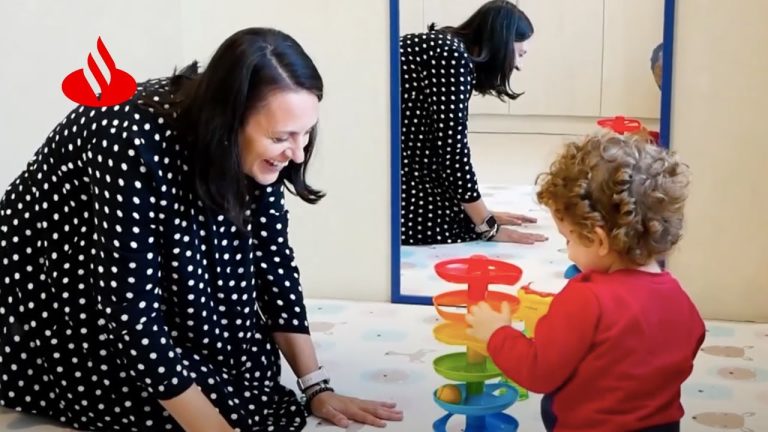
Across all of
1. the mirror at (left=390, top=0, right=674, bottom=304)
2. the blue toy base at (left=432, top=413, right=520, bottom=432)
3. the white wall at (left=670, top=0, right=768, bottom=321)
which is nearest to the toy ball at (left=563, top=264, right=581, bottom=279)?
the mirror at (left=390, top=0, right=674, bottom=304)

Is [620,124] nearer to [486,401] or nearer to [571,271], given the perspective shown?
[571,271]

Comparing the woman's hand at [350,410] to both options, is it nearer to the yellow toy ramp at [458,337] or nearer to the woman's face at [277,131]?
the yellow toy ramp at [458,337]

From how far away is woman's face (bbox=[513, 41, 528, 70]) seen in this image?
160 centimetres

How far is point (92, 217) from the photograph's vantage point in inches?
48.3

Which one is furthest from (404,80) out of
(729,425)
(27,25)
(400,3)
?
(729,425)

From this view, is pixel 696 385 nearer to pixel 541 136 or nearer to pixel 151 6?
pixel 541 136

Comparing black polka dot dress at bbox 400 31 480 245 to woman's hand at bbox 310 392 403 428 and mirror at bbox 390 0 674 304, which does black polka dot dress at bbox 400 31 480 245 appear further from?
woman's hand at bbox 310 392 403 428

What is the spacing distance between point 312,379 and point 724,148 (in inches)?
30.3

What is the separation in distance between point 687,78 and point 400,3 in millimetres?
485

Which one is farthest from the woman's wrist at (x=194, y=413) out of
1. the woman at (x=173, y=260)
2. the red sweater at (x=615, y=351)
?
the red sweater at (x=615, y=351)

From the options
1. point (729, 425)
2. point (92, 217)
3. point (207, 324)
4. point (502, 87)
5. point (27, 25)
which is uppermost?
point (27, 25)

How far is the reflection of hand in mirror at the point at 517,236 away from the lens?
5.55 ft

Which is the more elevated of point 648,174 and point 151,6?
point 151,6

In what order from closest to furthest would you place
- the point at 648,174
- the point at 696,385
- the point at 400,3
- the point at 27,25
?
the point at 648,174 < the point at 696,385 < the point at 27,25 < the point at 400,3
